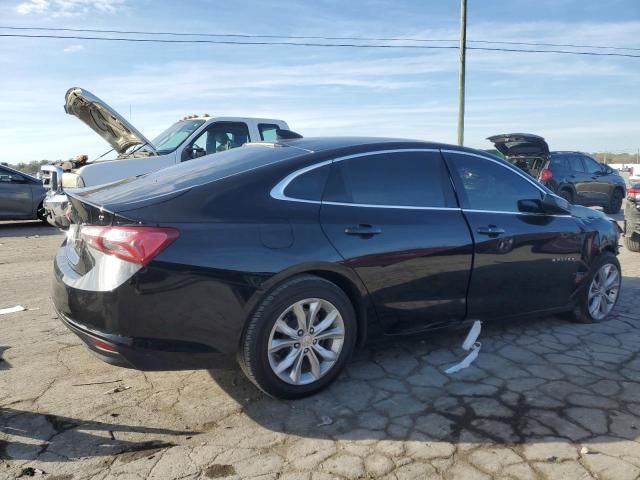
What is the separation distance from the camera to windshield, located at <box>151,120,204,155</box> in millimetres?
9203

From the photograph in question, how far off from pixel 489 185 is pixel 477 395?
170 cm

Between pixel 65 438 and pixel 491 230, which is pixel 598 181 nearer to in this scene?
pixel 491 230

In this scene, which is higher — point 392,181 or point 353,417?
point 392,181

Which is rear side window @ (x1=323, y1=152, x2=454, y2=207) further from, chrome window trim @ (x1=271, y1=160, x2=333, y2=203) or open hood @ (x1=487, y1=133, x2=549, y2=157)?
open hood @ (x1=487, y1=133, x2=549, y2=157)

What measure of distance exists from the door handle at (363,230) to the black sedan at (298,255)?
0.01 metres

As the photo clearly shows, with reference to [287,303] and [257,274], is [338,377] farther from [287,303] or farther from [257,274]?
[257,274]

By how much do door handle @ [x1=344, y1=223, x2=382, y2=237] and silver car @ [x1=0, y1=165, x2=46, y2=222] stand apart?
10952 mm

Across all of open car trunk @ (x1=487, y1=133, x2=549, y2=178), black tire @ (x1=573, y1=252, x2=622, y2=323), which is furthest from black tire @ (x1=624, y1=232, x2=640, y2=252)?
black tire @ (x1=573, y1=252, x2=622, y2=323)

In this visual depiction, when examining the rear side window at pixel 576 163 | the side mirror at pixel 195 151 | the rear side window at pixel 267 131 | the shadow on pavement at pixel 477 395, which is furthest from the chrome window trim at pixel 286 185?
the rear side window at pixel 576 163

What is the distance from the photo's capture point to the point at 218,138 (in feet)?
31.5

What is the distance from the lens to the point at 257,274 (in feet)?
10.3

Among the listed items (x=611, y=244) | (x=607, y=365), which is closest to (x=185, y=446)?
(x=607, y=365)

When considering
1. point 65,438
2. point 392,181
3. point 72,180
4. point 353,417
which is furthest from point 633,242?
point 65,438

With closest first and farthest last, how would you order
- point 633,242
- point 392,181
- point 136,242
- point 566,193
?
1. point 136,242
2. point 392,181
3. point 633,242
4. point 566,193
